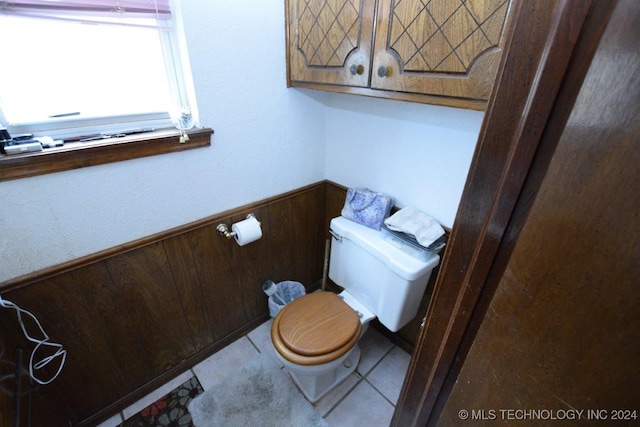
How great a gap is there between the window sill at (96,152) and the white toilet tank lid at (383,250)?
758 millimetres

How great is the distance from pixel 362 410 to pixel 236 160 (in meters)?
1.37

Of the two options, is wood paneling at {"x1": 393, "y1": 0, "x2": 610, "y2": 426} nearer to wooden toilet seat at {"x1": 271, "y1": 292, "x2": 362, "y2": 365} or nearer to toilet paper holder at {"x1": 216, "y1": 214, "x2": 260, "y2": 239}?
wooden toilet seat at {"x1": 271, "y1": 292, "x2": 362, "y2": 365}

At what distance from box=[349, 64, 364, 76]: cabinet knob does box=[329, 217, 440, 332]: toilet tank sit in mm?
700

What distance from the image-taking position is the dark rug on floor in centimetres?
130

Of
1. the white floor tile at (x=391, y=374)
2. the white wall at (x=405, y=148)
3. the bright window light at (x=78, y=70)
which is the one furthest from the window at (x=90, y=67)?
the white floor tile at (x=391, y=374)

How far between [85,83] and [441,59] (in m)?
1.22

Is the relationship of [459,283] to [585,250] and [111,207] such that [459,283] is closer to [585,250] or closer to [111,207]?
[585,250]

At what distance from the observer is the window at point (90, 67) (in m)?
0.88

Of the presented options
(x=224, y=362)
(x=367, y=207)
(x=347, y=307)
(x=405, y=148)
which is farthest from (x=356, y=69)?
(x=224, y=362)

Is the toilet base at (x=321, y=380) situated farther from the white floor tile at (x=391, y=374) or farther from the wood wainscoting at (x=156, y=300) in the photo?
the wood wainscoting at (x=156, y=300)

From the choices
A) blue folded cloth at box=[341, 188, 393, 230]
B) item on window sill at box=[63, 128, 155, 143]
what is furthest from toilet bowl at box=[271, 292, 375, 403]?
item on window sill at box=[63, 128, 155, 143]

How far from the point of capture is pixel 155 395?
1.41 metres

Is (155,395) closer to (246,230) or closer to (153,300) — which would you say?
(153,300)

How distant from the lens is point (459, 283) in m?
0.52
